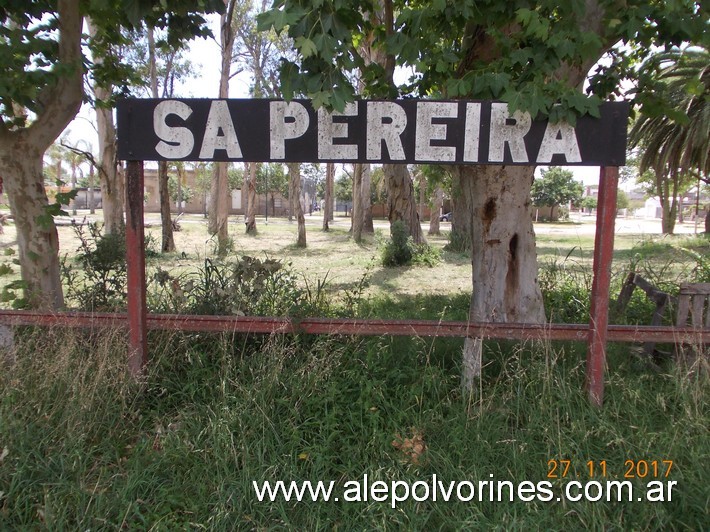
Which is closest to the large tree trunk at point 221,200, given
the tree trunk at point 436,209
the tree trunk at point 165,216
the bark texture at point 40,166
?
the tree trunk at point 165,216

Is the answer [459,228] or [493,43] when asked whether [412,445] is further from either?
[459,228]

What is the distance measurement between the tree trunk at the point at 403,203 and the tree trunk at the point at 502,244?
→ 1067 cm

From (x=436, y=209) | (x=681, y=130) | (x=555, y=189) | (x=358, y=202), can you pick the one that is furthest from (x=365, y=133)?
(x=555, y=189)

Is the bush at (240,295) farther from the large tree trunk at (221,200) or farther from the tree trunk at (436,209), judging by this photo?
the tree trunk at (436,209)

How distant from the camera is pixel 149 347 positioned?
12.5 feet

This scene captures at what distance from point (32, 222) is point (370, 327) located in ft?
11.2

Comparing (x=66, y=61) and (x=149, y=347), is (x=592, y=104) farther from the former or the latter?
(x=66, y=61)

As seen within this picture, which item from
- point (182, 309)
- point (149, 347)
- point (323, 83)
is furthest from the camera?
point (182, 309)

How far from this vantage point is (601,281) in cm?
338

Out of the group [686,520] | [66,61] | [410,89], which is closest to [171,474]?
[686,520]

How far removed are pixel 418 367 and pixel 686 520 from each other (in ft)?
6.23

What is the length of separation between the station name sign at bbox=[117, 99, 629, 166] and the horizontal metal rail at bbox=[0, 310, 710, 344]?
1.16 m

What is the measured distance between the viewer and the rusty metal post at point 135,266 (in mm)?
3533
